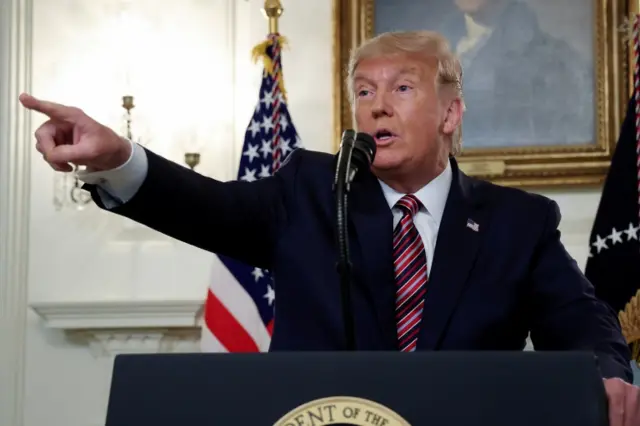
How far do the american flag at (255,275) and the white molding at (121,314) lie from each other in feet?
0.81

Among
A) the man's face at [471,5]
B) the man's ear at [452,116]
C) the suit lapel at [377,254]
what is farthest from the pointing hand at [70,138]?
the man's face at [471,5]

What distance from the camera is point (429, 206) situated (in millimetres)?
2160

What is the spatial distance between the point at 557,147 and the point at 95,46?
2150mm

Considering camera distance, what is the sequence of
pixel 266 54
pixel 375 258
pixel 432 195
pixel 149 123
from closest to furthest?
pixel 375 258
pixel 432 195
pixel 266 54
pixel 149 123

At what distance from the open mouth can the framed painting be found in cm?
219

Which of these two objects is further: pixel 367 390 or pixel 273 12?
pixel 273 12

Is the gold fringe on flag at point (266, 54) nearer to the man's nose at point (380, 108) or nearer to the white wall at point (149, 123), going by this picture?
the white wall at point (149, 123)

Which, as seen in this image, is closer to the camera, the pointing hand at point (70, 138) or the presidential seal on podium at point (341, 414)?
the presidential seal on podium at point (341, 414)

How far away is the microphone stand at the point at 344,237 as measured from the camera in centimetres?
155

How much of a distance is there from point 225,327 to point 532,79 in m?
1.68

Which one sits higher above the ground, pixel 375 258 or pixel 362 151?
pixel 362 151

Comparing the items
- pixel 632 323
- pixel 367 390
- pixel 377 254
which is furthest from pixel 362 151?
pixel 632 323

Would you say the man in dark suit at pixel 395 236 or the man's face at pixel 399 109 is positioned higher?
the man's face at pixel 399 109

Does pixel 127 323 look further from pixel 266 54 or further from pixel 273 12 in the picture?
pixel 273 12
